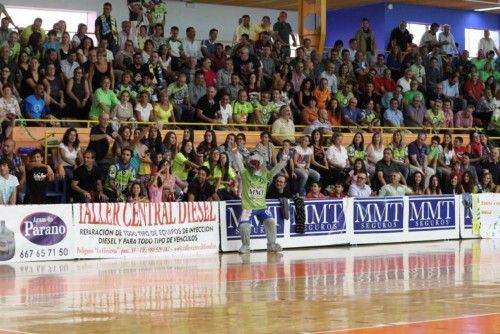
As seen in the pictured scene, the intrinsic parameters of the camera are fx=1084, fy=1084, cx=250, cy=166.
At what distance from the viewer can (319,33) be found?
3447cm

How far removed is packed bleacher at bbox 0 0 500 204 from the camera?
2328 centimetres

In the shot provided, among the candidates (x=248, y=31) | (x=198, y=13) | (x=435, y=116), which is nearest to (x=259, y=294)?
(x=248, y=31)

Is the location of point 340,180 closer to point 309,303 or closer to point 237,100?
point 237,100

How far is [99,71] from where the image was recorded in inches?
1013

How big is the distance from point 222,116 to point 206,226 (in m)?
5.01

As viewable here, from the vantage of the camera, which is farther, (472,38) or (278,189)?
(472,38)

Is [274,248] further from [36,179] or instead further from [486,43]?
[486,43]

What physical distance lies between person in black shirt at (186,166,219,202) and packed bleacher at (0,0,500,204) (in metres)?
0.03

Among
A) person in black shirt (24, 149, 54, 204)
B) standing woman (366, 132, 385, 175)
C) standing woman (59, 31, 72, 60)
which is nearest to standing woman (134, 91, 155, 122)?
standing woman (59, 31, 72, 60)

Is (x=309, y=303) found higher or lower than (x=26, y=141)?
lower

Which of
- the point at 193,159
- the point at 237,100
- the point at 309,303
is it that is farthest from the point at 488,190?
the point at 309,303

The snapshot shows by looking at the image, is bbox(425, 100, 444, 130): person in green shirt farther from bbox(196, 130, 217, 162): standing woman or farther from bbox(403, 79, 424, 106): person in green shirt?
bbox(196, 130, 217, 162): standing woman

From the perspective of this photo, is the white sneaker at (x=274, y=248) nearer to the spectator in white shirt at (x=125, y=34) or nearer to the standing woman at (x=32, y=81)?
the standing woman at (x=32, y=81)

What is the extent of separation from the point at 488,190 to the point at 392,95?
430 cm
